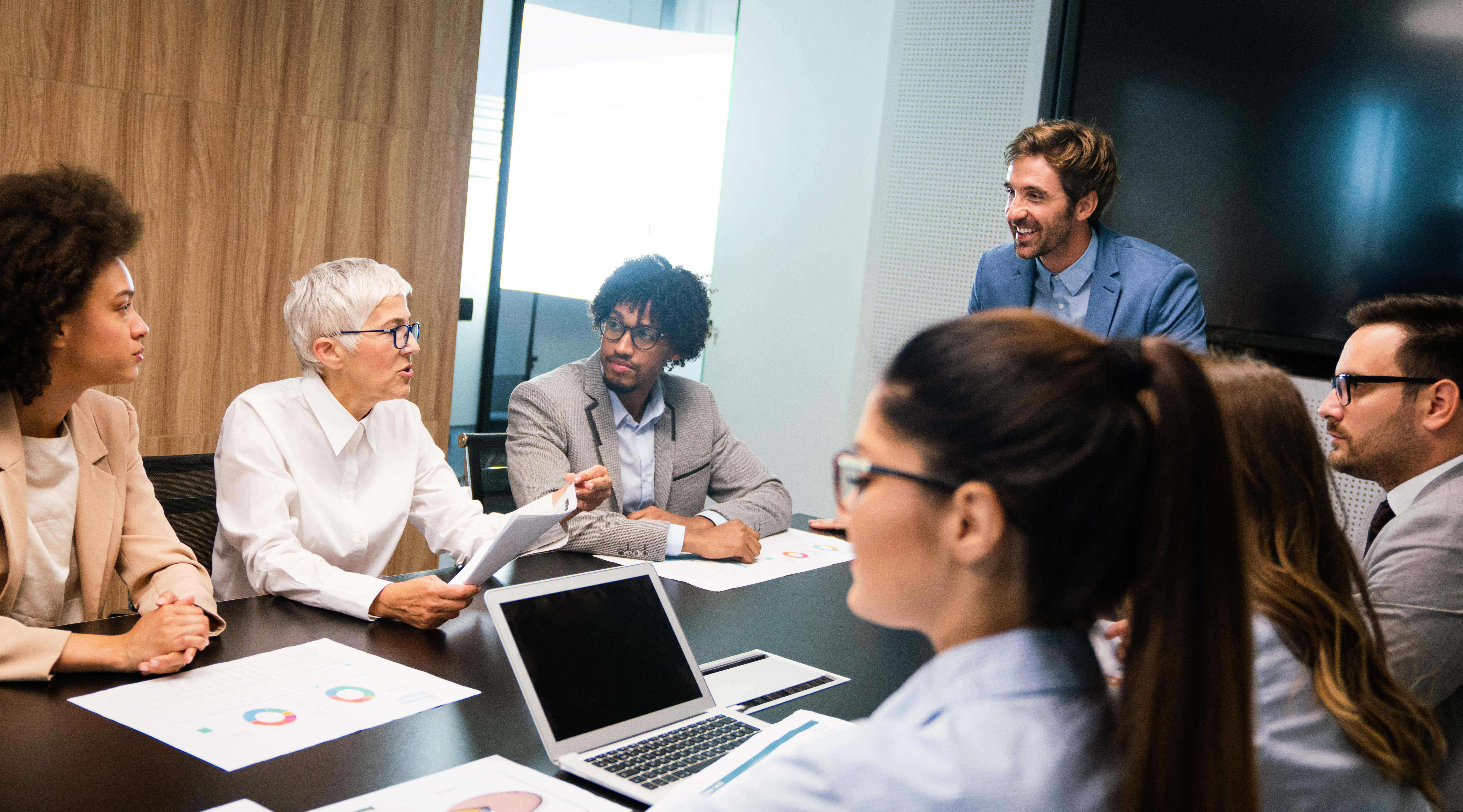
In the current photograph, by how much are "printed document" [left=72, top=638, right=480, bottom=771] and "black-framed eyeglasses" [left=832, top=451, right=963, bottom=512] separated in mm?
789

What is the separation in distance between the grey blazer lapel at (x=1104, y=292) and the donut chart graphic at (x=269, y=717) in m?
2.32

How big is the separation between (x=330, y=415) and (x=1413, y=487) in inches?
82.2

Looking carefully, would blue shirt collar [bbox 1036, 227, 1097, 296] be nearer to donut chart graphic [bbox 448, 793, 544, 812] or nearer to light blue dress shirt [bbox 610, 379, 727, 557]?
light blue dress shirt [bbox 610, 379, 727, 557]

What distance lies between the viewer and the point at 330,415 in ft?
7.38

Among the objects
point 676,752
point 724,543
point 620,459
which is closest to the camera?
point 676,752

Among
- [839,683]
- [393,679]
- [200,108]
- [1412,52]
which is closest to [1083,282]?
[1412,52]

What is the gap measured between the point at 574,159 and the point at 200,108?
5.84ft

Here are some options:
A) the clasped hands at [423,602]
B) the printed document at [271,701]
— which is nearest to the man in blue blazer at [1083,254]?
the clasped hands at [423,602]

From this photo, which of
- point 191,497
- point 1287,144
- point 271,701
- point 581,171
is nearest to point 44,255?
point 191,497

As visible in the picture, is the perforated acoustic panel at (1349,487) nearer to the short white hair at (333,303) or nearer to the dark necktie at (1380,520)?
the dark necktie at (1380,520)

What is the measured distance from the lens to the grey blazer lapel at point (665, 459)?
298 cm

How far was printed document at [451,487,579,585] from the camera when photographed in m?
1.85

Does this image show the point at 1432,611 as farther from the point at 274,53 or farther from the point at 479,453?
the point at 274,53

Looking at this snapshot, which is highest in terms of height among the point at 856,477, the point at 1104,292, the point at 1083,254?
the point at 1083,254
